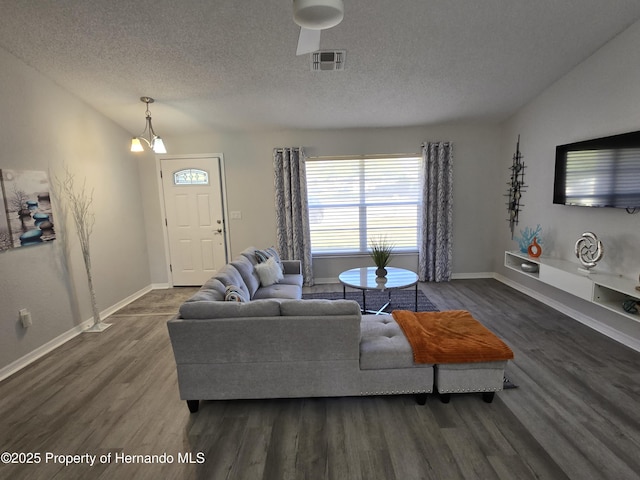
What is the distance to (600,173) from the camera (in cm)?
312

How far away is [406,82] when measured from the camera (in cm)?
371

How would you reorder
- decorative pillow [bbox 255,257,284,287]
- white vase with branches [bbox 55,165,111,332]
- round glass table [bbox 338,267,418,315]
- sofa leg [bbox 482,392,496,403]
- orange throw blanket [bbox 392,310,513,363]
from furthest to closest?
decorative pillow [bbox 255,257,284,287] < white vase with branches [bbox 55,165,111,332] < round glass table [bbox 338,267,418,315] < sofa leg [bbox 482,392,496,403] < orange throw blanket [bbox 392,310,513,363]

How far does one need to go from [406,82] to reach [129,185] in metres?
4.19

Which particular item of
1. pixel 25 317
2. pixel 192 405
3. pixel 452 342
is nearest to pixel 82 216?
pixel 25 317

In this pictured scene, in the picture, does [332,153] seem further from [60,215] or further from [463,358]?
[463,358]

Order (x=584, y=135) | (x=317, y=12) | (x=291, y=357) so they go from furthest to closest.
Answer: (x=584, y=135) → (x=291, y=357) → (x=317, y=12)

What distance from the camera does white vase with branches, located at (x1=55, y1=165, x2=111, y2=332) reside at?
3664 millimetres

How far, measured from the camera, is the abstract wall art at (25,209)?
113 inches

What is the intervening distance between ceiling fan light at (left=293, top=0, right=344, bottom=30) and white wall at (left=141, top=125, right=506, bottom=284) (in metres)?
3.38

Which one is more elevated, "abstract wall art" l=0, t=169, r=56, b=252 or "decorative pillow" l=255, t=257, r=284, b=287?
"abstract wall art" l=0, t=169, r=56, b=252

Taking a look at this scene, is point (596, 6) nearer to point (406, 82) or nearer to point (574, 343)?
point (406, 82)

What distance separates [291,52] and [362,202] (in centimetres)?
264

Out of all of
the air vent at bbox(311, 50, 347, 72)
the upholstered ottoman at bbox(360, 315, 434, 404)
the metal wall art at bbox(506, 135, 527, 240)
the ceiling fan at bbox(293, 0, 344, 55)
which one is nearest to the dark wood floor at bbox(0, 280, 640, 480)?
the upholstered ottoman at bbox(360, 315, 434, 404)

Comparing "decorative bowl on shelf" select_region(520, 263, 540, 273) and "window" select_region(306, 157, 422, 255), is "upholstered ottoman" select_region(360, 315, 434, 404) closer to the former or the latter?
"decorative bowl on shelf" select_region(520, 263, 540, 273)
